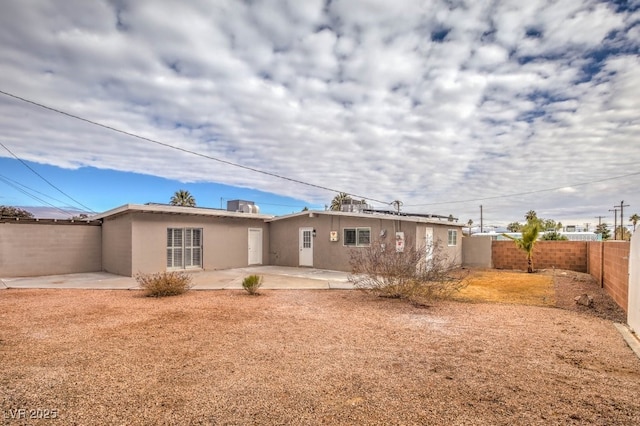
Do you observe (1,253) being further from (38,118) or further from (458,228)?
(458,228)

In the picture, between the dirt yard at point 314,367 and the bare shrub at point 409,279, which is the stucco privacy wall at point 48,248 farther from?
the bare shrub at point 409,279

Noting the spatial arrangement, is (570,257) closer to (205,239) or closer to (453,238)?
(453,238)

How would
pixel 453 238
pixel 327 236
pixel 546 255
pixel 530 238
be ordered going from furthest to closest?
pixel 453 238
pixel 546 255
pixel 530 238
pixel 327 236

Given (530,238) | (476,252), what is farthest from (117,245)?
(530,238)

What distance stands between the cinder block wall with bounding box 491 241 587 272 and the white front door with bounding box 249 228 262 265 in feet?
43.7

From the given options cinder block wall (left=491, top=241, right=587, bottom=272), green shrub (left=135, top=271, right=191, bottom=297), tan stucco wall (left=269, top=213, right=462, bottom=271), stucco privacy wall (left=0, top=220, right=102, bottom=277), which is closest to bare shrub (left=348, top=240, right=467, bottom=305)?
tan stucco wall (left=269, top=213, right=462, bottom=271)

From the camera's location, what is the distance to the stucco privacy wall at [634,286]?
6172mm

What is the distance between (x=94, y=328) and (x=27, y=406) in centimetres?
318

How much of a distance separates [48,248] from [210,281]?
779 centimetres

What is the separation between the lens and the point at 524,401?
11.2 feet

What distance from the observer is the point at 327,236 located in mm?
16656

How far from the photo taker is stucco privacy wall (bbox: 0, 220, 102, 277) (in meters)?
13.8

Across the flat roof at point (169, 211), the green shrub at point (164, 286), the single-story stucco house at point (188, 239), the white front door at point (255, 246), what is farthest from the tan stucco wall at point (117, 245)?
the white front door at point (255, 246)

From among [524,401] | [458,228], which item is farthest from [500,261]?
[524,401]
